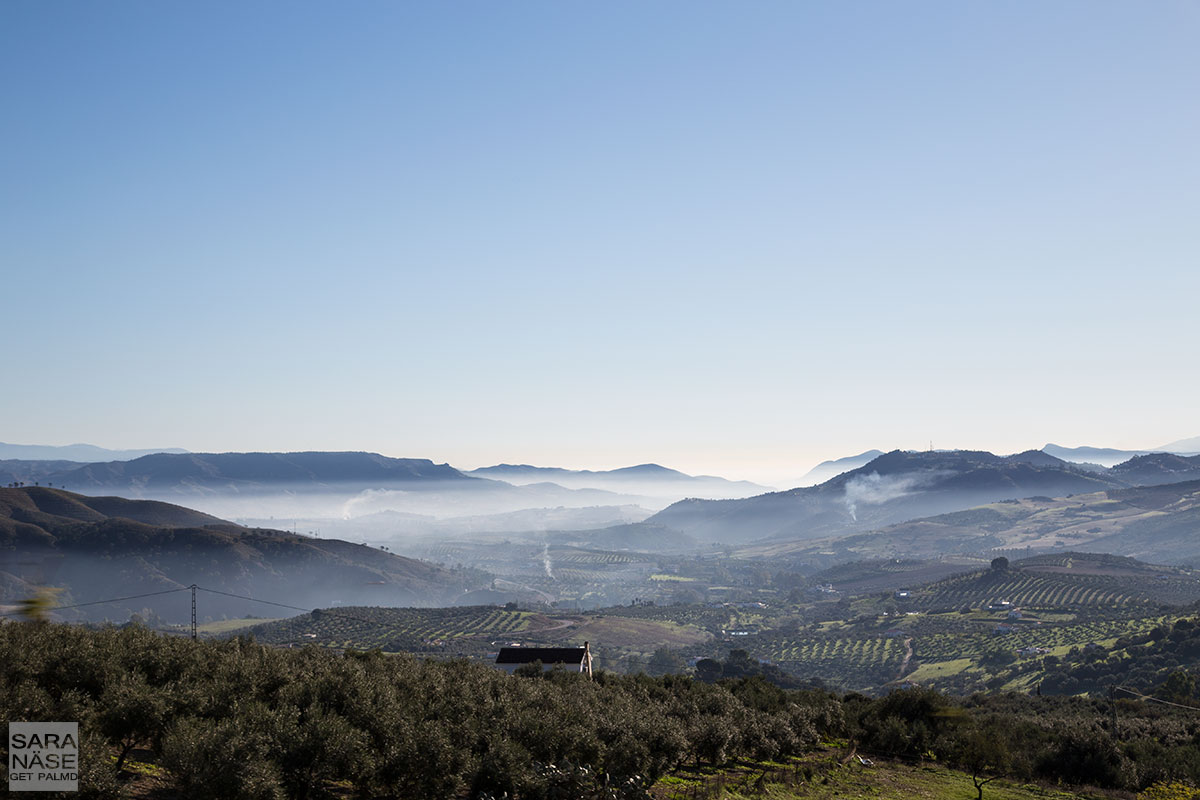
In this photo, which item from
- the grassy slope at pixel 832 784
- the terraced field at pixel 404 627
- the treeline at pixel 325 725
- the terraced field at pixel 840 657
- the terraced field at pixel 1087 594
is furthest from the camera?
the terraced field at pixel 1087 594

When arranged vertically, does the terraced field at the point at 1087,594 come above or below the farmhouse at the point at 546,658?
below

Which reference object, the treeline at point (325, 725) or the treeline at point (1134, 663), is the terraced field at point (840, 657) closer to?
the treeline at point (1134, 663)

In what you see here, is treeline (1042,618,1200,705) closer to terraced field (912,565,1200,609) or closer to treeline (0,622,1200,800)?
treeline (0,622,1200,800)

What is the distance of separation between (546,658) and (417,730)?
38.6 m

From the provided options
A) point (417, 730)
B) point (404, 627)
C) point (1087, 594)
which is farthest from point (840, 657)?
point (417, 730)

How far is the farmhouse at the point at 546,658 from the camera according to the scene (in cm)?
5834

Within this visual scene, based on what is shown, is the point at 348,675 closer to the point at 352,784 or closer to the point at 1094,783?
the point at 352,784

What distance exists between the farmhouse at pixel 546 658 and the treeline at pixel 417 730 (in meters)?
17.7

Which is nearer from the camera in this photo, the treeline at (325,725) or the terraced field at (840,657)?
the treeline at (325,725)

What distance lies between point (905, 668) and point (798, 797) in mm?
112801

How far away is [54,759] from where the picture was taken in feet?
55.1

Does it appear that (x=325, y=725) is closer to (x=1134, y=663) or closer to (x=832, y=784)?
(x=832, y=784)

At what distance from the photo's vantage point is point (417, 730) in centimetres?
2314

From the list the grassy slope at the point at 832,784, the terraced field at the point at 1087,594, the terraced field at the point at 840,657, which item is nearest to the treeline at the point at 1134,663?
the terraced field at the point at 840,657
